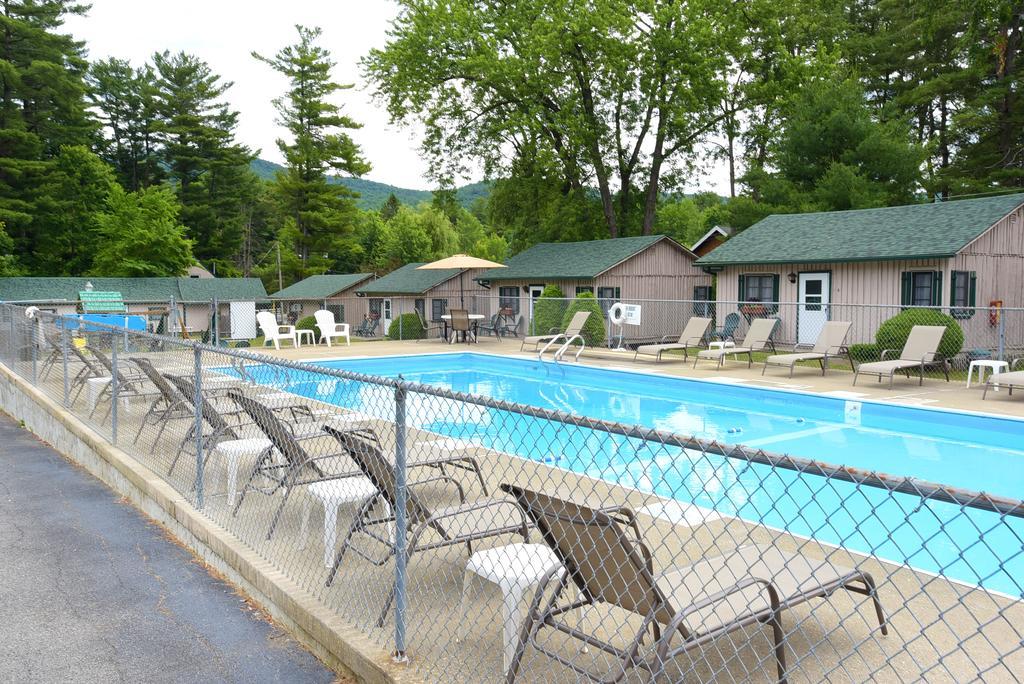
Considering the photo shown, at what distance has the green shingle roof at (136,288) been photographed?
34625 millimetres

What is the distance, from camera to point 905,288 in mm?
18938

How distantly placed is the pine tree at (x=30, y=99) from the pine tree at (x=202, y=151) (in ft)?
27.4

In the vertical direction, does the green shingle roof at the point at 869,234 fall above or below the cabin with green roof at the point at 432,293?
above

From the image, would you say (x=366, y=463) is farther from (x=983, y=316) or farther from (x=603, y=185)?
(x=603, y=185)

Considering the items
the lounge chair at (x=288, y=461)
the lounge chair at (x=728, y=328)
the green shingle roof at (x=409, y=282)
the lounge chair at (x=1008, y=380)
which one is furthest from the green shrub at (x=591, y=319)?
the lounge chair at (x=288, y=461)

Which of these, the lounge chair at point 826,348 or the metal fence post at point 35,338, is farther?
the lounge chair at point 826,348

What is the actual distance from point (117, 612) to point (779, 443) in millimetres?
8380

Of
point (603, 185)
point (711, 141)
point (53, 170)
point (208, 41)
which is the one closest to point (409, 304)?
point (603, 185)

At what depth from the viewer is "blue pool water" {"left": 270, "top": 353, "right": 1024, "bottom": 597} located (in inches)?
243

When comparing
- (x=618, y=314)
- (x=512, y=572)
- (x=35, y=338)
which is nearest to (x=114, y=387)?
(x=35, y=338)

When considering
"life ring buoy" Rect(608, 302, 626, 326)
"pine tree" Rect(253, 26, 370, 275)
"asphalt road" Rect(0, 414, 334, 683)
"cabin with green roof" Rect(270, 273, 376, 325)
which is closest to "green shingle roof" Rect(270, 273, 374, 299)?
"cabin with green roof" Rect(270, 273, 376, 325)

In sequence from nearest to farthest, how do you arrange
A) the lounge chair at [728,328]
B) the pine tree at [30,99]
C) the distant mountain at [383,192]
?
the lounge chair at [728,328] → the pine tree at [30,99] → the distant mountain at [383,192]

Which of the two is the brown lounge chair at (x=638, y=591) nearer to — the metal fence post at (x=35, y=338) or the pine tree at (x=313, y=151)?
the metal fence post at (x=35, y=338)

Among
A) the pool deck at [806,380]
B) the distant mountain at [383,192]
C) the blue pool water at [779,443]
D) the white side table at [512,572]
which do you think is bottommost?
the blue pool water at [779,443]
